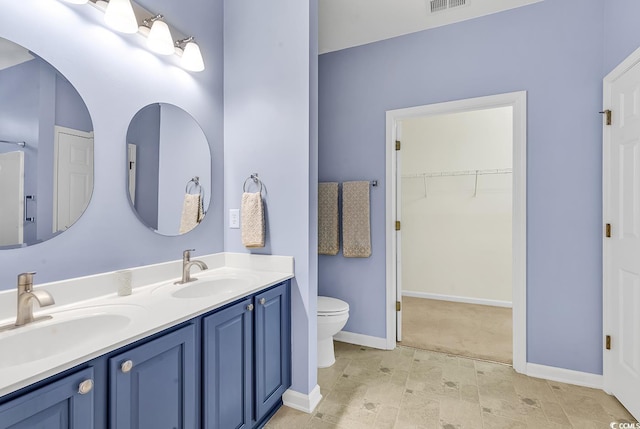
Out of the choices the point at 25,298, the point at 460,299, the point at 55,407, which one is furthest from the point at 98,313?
the point at 460,299

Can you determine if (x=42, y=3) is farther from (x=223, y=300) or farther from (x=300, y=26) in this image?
(x=223, y=300)

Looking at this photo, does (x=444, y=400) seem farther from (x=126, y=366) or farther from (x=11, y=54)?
(x=11, y=54)

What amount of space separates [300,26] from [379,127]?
44.4 inches

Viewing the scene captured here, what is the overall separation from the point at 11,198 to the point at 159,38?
3.28 ft

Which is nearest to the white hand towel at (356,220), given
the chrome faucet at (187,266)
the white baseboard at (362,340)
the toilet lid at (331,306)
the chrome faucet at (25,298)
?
the toilet lid at (331,306)

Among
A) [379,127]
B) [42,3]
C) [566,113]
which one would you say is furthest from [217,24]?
[566,113]

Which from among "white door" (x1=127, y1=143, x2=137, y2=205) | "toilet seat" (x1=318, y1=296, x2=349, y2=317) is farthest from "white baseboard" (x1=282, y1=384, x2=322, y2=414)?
"white door" (x1=127, y1=143, x2=137, y2=205)

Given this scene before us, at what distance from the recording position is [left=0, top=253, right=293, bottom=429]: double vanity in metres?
0.81

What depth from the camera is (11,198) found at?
1.14 m

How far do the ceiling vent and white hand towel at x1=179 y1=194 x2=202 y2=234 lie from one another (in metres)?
2.17

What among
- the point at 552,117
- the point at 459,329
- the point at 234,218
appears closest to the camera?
the point at 234,218

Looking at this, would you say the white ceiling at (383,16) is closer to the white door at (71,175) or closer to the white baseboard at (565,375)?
the white door at (71,175)

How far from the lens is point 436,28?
2.51 metres

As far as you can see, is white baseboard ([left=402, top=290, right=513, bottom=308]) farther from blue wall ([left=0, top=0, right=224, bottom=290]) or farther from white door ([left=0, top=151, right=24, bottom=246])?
white door ([left=0, top=151, right=24, bottom=246])
